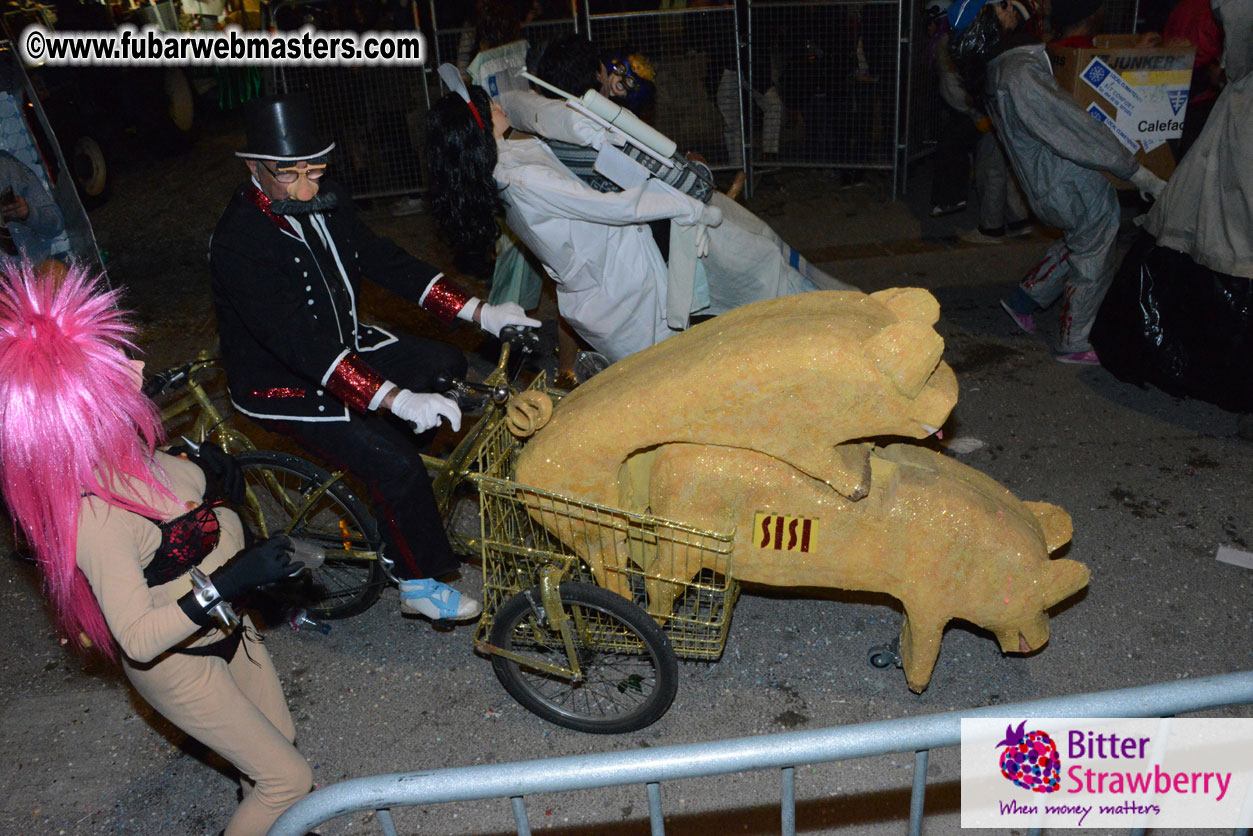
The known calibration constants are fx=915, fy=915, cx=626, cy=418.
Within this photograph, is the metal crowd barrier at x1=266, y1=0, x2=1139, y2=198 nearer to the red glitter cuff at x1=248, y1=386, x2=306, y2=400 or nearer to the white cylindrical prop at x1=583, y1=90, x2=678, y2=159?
the white cylindrical prop at x1=583, y1=90, x2=678, y2=159

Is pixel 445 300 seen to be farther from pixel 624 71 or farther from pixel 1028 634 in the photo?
pixel 1028 634

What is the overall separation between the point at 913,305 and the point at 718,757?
5.23ft

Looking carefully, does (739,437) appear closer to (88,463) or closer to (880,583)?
(880,583)

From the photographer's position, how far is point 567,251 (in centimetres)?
427

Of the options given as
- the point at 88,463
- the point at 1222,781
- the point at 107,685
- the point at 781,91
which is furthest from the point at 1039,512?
the point at 781,91

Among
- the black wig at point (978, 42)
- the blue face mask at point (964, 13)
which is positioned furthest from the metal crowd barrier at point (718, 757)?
the blue face mask at point (964, 13)

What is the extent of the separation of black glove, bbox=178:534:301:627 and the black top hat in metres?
1.41

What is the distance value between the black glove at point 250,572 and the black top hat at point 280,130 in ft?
4.64

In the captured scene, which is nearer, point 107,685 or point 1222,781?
point 1222,781

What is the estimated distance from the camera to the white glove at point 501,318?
143 inches

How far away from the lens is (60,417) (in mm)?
2164

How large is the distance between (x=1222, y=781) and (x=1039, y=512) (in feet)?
3.45

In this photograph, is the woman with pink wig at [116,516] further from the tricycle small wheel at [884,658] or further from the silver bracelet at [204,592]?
the tricycle small wheel at [884,658]

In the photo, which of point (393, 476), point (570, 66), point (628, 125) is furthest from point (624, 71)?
point (393, 476)
